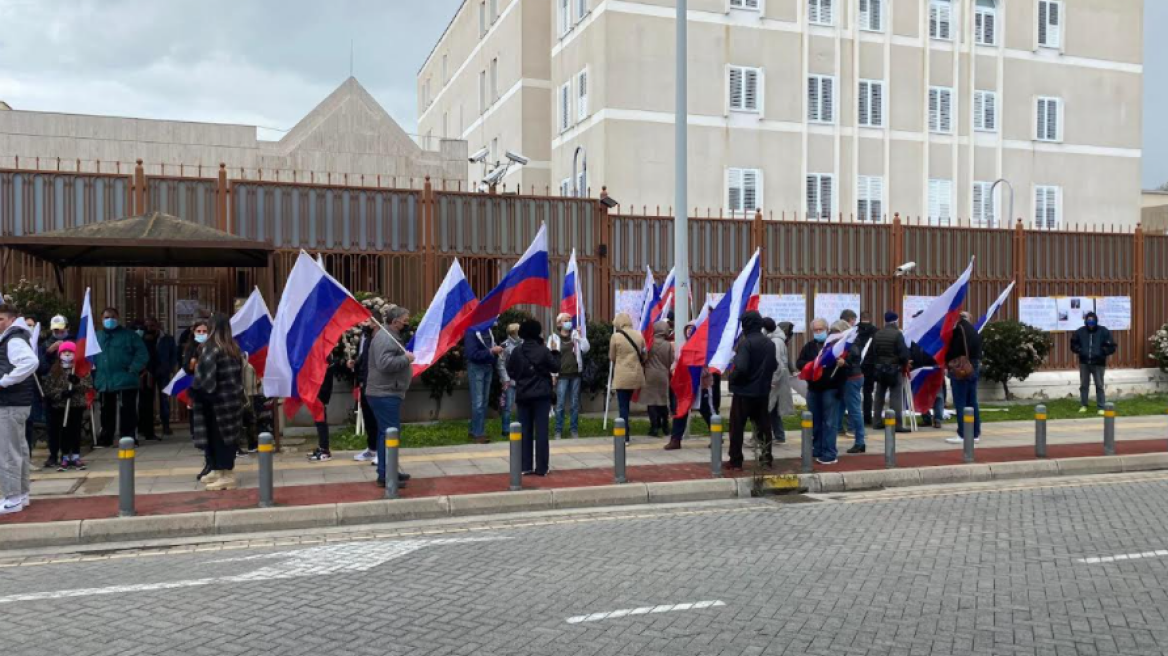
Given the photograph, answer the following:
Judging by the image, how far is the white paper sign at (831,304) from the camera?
723 inches

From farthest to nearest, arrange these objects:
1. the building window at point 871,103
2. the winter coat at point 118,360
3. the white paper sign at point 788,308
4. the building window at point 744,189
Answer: the building window at point 871,103, the building window at point 744,189, the white paper sign at point 788,308, the winter coat at point 118,360

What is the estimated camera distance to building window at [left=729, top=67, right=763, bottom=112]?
28.0m

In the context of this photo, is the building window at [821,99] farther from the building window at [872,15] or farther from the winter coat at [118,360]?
the winter coat at [118,360]

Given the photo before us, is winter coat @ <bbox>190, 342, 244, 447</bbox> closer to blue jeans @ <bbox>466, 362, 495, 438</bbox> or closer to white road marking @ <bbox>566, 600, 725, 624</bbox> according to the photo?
blue jeans @ <bbox>466, 362, 495, 438</bbox>

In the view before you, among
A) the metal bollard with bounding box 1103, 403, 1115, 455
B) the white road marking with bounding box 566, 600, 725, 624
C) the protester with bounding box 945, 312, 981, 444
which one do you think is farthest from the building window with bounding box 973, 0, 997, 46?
the white road marking with bounding box 566, 600, 725, 624

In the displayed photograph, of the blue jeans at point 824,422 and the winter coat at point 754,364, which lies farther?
the blue jeans at point 824,422

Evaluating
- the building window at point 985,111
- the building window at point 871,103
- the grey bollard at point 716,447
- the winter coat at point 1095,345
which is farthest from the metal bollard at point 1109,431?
the building window at point 985,111

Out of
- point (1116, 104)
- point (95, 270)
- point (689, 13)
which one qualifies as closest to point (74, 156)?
point (95, 270)

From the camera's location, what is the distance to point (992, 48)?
31.2 metres

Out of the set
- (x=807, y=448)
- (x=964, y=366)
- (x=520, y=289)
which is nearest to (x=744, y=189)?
(x=964, y=366)

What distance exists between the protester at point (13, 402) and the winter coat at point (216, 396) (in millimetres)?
1505

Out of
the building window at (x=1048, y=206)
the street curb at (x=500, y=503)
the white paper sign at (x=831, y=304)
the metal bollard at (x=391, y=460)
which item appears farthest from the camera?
the building window at (x=1048, y=206)

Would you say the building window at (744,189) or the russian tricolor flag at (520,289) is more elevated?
the building window at (744,189)

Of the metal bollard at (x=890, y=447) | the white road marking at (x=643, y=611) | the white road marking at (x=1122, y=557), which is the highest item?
the metal bollard at (x=890, y=447)
